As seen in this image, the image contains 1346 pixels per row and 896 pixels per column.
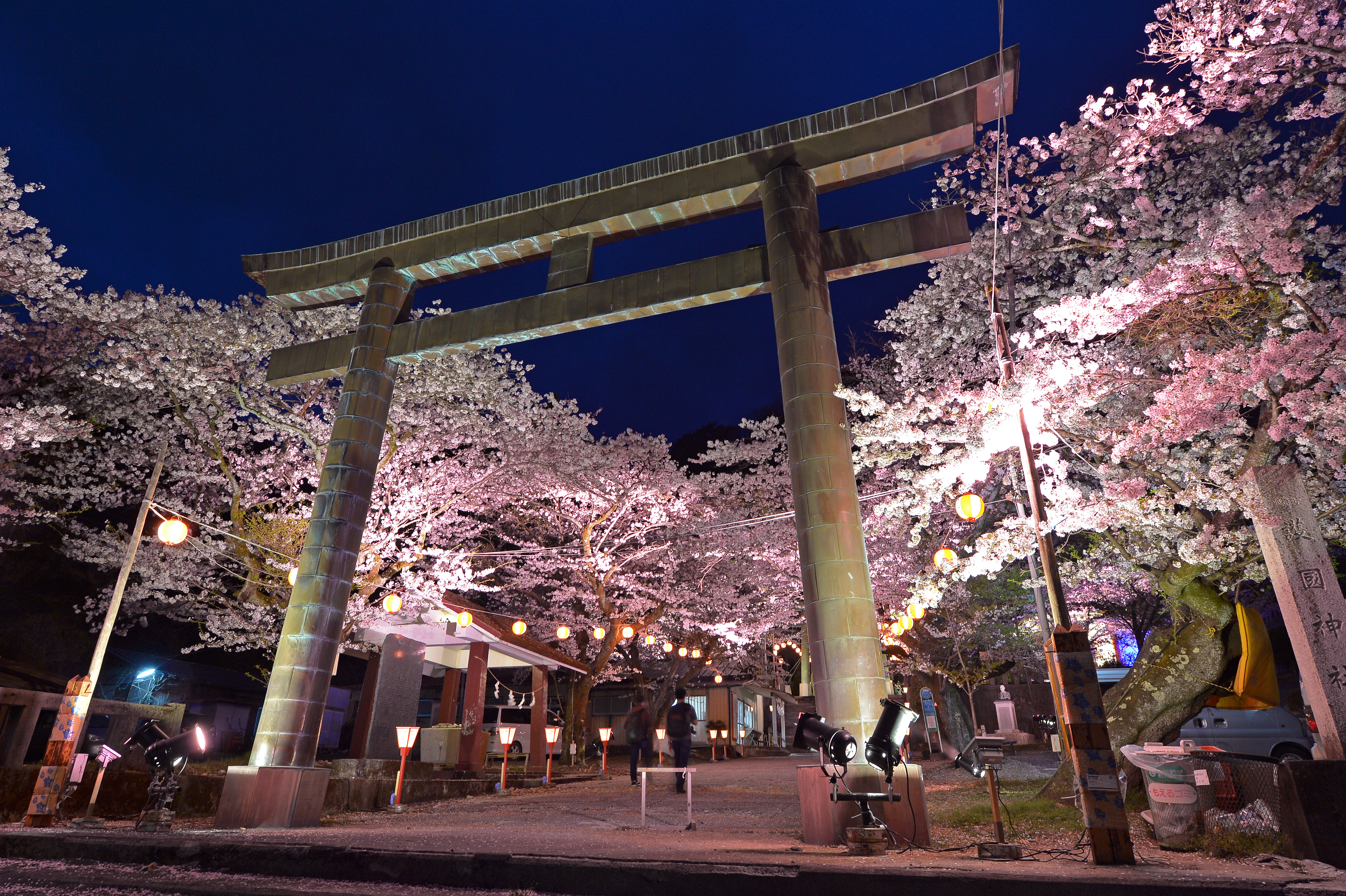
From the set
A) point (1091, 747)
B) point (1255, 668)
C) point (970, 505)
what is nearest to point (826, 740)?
point (1091, 747)

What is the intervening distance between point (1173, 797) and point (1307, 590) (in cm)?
286

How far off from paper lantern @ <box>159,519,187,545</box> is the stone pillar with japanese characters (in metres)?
14.7

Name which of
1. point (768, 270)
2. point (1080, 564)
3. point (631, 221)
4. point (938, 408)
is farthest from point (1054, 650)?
point (1080, 564)

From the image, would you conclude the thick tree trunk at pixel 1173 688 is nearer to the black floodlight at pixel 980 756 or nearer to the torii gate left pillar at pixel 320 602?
the black floodlight at pixel 980 756

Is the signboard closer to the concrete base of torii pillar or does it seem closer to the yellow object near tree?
the yellow object near tree

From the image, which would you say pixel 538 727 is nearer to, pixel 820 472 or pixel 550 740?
pixel 550 740

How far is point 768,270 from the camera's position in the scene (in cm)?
920

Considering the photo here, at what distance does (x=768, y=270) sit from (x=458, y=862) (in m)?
7.42

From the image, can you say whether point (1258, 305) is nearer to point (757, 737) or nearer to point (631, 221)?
point (631, 221)

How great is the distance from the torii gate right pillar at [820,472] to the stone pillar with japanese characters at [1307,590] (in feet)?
14.8

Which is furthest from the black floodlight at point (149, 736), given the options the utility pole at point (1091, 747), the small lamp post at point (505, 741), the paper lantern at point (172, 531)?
the utility pole at point (1091, 747)

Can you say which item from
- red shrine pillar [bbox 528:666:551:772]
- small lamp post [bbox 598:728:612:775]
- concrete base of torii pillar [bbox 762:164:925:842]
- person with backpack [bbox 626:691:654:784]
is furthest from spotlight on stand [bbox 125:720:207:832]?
red shrine pillar [bbox 528:666:551:772]

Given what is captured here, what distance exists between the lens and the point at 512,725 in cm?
2167

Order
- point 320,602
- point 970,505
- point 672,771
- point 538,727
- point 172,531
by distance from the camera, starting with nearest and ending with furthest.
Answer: point 672,771 < point 970,505 < point 320,602 < point 172,531 < point 538,727
